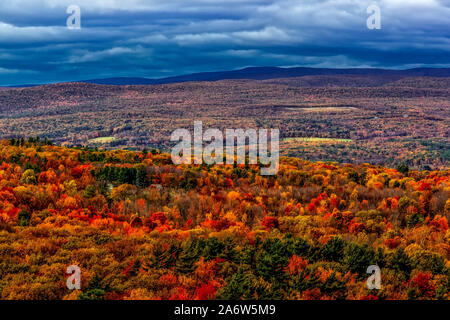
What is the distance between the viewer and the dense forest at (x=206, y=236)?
8070 mm

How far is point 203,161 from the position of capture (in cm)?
2661

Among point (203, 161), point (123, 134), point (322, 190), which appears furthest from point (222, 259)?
point (123, 134)

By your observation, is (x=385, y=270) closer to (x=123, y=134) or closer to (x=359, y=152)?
(x=359, y=152)

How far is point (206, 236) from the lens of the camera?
1129cm

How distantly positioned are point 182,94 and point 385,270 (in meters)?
171

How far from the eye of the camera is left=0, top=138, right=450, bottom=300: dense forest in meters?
8.07
